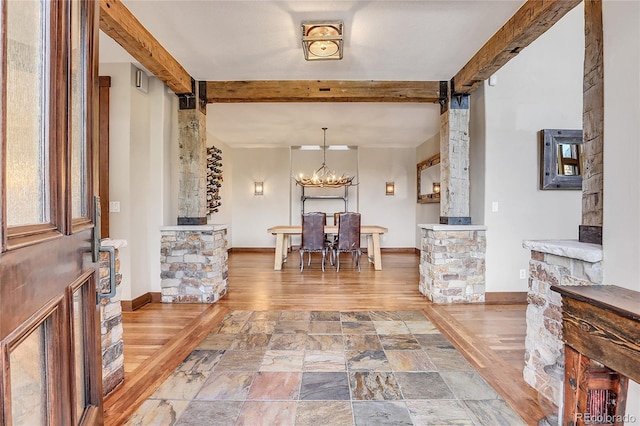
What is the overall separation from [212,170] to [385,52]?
3725mm

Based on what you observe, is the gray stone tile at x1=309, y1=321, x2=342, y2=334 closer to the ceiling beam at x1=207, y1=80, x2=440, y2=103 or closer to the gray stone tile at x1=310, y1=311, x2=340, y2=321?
the gray stone tile at x1=310, y1=311, x2=340, y2=321

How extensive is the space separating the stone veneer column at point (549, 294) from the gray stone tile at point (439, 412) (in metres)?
0.48

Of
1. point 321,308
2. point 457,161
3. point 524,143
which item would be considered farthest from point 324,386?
point 524,143

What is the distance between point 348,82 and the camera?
385 cm

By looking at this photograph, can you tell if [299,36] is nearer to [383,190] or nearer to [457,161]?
[457,161]

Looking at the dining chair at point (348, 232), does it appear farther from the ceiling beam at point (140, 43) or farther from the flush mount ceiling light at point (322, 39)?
the ceiling beam at point (140, 43)

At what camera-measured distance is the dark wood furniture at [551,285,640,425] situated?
1.12m

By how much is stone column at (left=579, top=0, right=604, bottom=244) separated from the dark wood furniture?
54 cm

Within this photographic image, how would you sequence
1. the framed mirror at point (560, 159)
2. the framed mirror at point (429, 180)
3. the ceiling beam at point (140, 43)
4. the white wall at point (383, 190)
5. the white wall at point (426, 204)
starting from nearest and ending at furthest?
1. the ceiling beam at point (140, 43)
2. the framed mirror at point (560, 159)
3. the framed mirror at point (429, 180)
4. the white wall at point (426, 204)
5. the white wall at point (383, 190)

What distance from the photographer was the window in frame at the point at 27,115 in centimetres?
64

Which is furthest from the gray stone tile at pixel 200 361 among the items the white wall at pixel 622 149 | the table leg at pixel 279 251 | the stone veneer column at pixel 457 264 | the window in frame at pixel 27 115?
the table leg at pixel 279 251

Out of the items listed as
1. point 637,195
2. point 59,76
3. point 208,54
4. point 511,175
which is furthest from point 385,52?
point 59,76

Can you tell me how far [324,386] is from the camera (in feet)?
6.41

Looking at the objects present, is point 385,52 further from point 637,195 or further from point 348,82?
point 637,195
